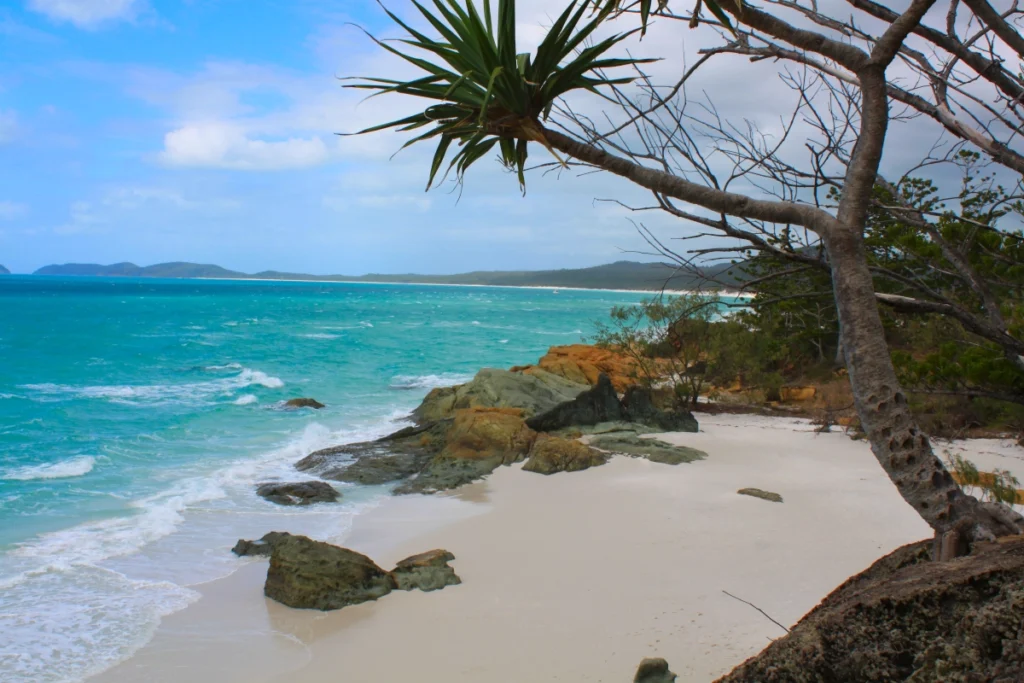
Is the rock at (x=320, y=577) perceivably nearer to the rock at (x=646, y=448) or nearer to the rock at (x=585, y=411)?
the rock at (x=646, y=448)

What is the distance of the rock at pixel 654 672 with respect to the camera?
14.1 ft

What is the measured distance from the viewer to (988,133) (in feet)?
11.9

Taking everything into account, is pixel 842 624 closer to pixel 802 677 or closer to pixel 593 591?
pixel 802 677

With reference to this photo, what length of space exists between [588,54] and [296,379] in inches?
905

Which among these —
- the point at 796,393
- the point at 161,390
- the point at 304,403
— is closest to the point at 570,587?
the point at 796,393

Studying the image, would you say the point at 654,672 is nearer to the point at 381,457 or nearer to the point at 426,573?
the point at 426,573

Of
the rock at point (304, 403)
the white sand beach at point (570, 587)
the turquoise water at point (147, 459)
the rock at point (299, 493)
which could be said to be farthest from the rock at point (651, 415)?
the rock at point (304, 403)

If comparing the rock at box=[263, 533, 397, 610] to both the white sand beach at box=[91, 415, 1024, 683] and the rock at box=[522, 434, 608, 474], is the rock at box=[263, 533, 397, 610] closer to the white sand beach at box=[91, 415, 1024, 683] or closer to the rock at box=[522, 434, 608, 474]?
the white sand beach at box=[91, 415, 1024, 683]

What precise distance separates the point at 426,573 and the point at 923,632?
4696mm

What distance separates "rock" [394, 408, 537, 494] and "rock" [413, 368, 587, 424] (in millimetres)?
1762

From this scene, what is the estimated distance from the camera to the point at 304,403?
771 inches

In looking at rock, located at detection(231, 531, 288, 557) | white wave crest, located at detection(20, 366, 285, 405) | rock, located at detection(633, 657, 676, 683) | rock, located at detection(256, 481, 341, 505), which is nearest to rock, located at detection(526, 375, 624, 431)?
rock, located at detection(256, 481, 341, 505)

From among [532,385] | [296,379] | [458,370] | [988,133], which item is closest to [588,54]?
[988,133]

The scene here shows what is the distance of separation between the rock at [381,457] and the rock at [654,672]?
675 centimetres
